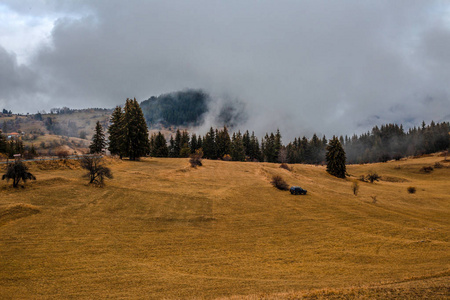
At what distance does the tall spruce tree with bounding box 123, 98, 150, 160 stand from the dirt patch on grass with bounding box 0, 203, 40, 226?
43753 mm

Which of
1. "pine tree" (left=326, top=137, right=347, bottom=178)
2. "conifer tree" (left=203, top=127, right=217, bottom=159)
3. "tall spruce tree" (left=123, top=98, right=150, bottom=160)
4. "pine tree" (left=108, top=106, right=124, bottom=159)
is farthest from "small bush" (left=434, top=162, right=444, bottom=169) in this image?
"pine tree" (left=108, top=106, right=124, bottom=159)

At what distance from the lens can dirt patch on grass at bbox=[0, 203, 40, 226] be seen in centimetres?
2528

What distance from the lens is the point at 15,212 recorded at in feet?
86.7

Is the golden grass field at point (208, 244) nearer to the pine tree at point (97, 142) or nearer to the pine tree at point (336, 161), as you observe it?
the pine tree at point (336, 161)

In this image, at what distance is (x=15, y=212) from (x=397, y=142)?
216 metres

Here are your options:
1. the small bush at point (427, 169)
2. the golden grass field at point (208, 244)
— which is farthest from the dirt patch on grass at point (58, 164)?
the small bush at point (427, 169)

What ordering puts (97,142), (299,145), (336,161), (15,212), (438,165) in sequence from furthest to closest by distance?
1. (299,145)
2. (438,165)
3. (336,161)
4. (97,142)
5. (15,212)

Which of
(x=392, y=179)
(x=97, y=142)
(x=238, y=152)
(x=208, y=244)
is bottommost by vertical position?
(x=208, y=244)

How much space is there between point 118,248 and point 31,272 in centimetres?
631

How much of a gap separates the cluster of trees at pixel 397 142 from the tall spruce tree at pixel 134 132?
139m

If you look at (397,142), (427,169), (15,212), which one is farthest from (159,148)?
(397,142)

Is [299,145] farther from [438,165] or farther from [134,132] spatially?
[134,132]

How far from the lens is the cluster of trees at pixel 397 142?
150 metres

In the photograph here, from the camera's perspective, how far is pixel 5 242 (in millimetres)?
21406
